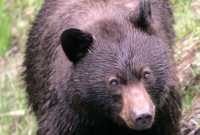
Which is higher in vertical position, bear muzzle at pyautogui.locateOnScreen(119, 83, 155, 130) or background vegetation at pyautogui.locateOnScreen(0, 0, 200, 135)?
background vegetation at pyautogui.locateOnScreen(0, 0, 200, 135)

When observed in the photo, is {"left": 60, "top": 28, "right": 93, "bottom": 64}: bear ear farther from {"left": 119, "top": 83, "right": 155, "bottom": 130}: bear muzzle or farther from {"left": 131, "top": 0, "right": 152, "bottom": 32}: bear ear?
{"left": 119, "top": 83, "right": 155, "bottom": 130}: bear muzzle

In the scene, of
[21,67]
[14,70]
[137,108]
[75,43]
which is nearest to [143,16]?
[75,43]

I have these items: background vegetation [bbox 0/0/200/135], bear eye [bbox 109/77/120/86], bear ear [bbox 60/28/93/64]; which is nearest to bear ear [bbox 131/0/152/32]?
bear ear [bbox 60/28/93/64]

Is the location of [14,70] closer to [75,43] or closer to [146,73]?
[75,43]

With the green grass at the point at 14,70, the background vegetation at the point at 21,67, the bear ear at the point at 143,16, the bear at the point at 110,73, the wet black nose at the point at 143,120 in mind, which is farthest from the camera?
the green grass at the point at 14,70

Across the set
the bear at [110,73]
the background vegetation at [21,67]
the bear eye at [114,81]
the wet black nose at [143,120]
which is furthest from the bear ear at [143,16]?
the background vegetation at [21,67]

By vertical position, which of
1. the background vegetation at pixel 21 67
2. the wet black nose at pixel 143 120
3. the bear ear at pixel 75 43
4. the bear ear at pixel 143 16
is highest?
the background vegetation at pixel 21 67

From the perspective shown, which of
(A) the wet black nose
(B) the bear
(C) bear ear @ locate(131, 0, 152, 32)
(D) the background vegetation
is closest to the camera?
(A) the wet black nose

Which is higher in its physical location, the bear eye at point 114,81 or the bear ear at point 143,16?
the bear ear at point 143,16

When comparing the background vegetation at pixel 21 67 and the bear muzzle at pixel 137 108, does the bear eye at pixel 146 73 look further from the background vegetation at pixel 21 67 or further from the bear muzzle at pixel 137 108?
the background vegetation at pixel 21 67

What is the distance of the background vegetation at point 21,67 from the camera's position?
8.73m

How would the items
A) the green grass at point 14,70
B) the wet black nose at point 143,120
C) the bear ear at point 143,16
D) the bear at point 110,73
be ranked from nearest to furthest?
1. the wet black nose at point 143,120
2. the bear at point 110,73
3. the bear ear at point 143,16
4. the green grass at point 14,70

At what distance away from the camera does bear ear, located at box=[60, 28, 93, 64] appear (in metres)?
6.64

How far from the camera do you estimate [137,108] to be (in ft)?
20.6
